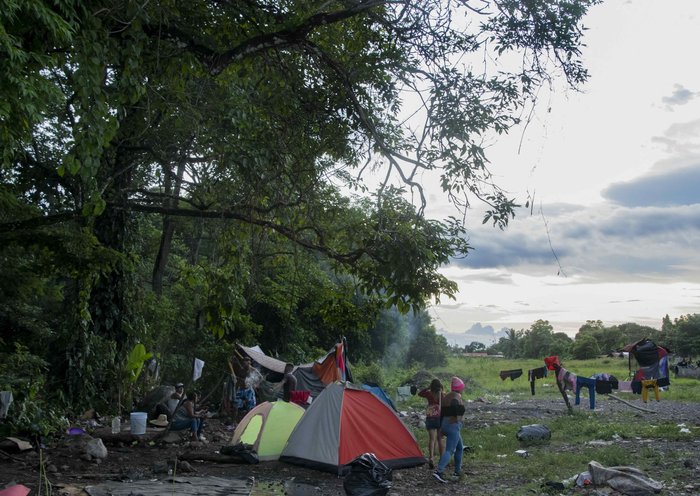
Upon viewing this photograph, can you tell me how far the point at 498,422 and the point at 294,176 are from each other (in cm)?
834

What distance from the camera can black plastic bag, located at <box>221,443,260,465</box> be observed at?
961 cm

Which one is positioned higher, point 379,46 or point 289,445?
point 379,46

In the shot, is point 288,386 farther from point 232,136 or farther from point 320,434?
point 232,136

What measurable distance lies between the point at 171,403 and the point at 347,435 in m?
4.59

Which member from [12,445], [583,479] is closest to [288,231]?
[12,445]

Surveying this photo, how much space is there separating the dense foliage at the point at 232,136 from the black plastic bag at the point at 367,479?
2.57 meters

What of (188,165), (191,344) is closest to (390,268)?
(188,165)

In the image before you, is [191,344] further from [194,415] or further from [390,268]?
[390,268]

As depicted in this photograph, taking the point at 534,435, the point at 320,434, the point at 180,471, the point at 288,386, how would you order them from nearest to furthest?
the point at 180,471 < the point at 320,434 < the point at 534,435 < the point at 288,386

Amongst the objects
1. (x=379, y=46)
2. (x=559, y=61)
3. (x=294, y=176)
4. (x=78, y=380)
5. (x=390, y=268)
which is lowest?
(x=78, y=380)

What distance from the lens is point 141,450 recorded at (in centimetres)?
1037

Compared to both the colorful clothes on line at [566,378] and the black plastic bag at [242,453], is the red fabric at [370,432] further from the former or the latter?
the colorful clothes on line at [566,378]

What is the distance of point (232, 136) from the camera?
27.4 ft

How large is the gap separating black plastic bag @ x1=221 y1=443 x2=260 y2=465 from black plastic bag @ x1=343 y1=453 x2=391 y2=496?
161 inches
